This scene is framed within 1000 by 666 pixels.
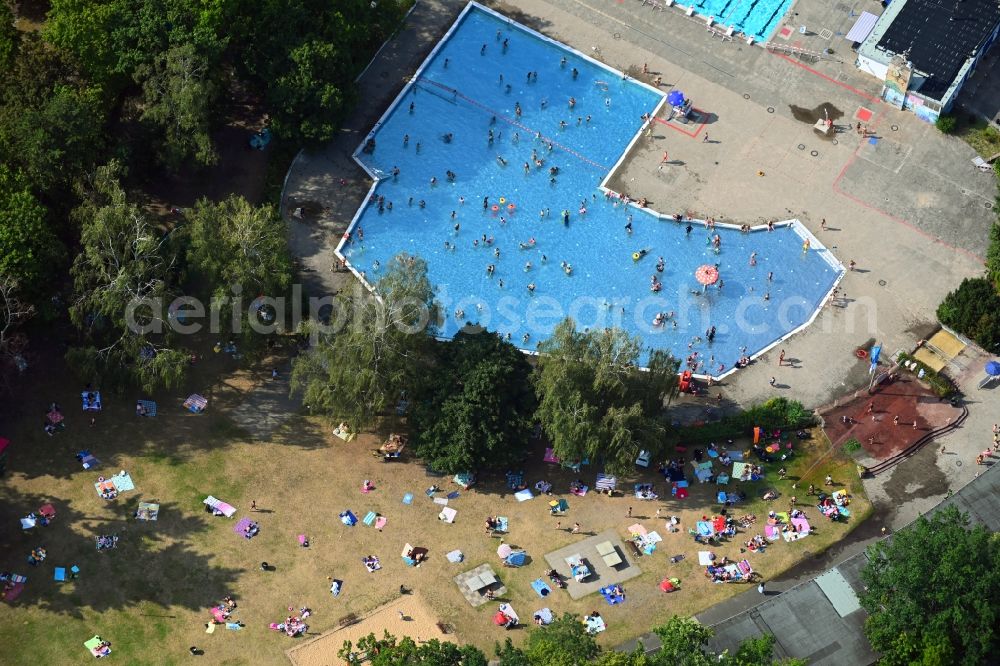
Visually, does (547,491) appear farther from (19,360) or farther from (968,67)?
(968,67)

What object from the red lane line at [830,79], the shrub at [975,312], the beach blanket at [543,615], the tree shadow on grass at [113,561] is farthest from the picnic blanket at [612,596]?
the red lane line at [830,79]

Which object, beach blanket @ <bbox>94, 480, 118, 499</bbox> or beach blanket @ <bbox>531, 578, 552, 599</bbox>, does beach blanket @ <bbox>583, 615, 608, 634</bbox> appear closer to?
beach blanket @ <bbox>531, 578, 552, 599</bbox>

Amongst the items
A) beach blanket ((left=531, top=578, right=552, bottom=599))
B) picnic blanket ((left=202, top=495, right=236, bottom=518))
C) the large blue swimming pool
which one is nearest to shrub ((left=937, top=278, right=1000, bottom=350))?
the large blue swimming pool

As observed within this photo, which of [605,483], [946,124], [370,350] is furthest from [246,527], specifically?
[946,124]

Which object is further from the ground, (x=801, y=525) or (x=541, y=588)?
(x=801, y=525)

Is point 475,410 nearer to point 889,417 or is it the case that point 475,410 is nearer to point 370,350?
point 370,350
